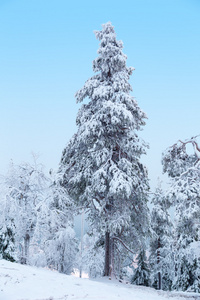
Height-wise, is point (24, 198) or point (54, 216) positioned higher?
point (24, 198)

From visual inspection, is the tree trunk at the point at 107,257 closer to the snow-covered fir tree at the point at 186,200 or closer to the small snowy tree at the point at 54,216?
the small snowy tree at the point at 54,216

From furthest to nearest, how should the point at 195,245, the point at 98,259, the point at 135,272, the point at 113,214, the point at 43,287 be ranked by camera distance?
the point at 135,272 < the point at 98,259 < the point at 113,214 < the point at 195,245 < the point at 43,287

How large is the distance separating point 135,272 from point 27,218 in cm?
1783

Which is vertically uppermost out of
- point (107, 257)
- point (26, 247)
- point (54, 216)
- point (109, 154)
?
point (109, 154)

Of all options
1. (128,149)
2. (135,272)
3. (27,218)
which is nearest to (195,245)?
(128,149)

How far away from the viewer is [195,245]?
1138cm

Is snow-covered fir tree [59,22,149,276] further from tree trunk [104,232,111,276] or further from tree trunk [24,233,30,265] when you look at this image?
tree trunk [24,233,30,265]

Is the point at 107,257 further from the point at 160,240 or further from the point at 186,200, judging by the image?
the point at 160,240

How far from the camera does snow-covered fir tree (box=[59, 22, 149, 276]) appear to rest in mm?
13367

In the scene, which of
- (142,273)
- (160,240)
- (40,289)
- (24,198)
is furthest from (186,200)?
(142,273)

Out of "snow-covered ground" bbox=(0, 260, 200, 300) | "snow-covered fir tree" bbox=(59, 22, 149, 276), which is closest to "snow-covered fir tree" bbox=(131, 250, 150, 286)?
"snow-covered fir tree" bbox=(59, 22, 149, 276)

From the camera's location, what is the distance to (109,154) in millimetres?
14383

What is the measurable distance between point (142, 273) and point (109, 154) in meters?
18.0

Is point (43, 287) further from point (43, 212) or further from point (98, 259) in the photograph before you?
point (98, 259)
